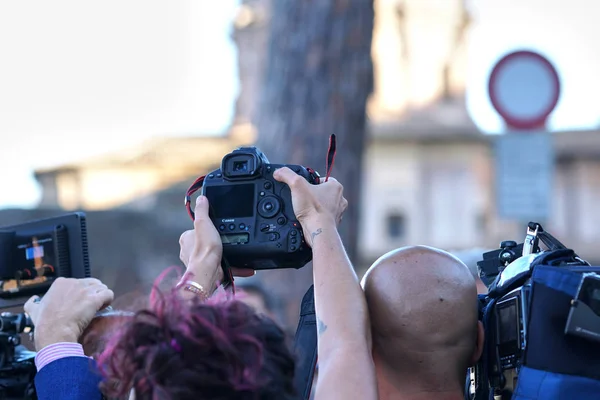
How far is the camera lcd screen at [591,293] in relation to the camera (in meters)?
1.98

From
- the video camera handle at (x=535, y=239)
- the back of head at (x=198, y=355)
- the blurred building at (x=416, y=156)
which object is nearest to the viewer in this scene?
the back of head at (x=198, y=355)

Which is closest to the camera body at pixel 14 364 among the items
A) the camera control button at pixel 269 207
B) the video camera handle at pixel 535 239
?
the camera control button at pixel 269 207

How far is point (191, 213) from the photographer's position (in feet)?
8.23

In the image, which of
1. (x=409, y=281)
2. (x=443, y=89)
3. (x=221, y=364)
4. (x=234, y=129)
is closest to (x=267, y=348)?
(x=221, y=364)

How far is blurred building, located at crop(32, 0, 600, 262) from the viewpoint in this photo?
31.4m

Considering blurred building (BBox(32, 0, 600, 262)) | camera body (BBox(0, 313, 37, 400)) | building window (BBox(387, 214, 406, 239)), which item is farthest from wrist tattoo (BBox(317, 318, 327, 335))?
building window (BBox(387, 214, 406, 239))

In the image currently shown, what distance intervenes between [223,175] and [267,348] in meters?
0.71

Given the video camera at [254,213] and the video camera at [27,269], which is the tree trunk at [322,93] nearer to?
the video camera at [27,269]

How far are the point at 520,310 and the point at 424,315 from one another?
0.23 metres

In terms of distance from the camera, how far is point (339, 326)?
6.90 feet

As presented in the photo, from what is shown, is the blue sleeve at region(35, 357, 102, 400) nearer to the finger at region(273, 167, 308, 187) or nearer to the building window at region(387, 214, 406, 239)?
the finger at region(273, 167, 308, 187)

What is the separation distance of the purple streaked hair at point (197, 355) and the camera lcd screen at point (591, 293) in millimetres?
630

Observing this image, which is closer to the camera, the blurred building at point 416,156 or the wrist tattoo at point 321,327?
the wrist tattoo at point 321,327

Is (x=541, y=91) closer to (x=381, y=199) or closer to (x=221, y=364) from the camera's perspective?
(x=221, y=364)
